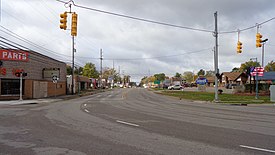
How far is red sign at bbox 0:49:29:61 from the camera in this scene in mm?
30312

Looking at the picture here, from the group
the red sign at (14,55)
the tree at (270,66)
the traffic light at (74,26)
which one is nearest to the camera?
the traffic light at (74,26)

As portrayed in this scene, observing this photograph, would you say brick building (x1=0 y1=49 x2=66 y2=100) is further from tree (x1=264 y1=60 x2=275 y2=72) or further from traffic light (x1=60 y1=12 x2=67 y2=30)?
tree (x1=264 y1=60 x2=275 y2=72)

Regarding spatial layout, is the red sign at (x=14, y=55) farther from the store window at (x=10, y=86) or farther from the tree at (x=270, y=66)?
the tree at (x=270, y=66)

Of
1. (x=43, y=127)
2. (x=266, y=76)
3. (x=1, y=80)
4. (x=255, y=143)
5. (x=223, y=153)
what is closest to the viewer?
(x=223, y=153)

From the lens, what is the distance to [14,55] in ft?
104

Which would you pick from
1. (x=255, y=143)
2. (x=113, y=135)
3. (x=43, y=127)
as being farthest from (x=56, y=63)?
(x=255, y=143)

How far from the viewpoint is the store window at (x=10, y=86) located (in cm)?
3053

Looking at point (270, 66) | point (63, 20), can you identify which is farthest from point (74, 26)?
point (270, 66)

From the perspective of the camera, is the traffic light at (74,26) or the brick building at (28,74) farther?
the brick building at (28,74)

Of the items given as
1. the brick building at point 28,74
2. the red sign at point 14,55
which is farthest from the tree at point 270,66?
the red sign at point 14,55

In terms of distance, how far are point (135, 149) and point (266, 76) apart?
177ft

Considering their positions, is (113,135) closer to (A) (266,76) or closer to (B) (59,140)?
(B) (59,140)

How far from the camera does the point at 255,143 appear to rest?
7.70 metres

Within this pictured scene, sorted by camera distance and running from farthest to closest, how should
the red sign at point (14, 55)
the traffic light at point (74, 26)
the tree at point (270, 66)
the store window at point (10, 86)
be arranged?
the tree at point (270, 66) < the store window at point (10, 86) < the red sign at point (14, 55) < the traffic light at point (74, 26)
